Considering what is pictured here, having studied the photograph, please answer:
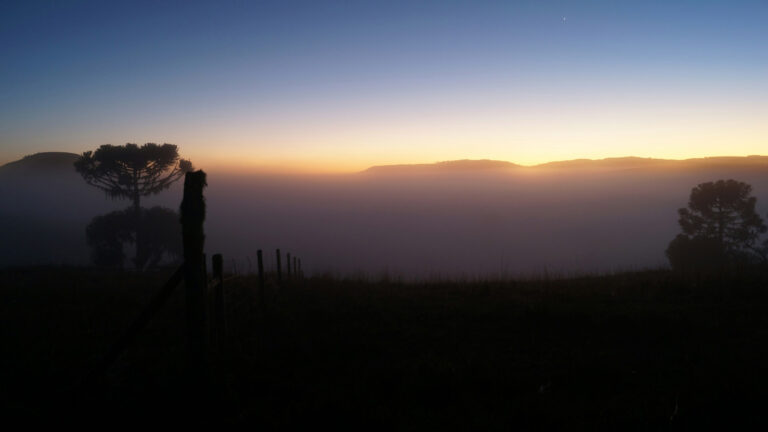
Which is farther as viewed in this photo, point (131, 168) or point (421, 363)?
point (131, 168)

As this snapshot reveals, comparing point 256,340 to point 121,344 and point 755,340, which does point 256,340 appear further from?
point 755,340

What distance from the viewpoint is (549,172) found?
172 m

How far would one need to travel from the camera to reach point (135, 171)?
116 feet

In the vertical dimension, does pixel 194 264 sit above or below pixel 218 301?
above

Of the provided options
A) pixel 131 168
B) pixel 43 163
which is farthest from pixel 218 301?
pixel 43 163

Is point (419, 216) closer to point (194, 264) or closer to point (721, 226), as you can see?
point (721, 226)

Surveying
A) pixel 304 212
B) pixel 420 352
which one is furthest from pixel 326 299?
pixel 304 212

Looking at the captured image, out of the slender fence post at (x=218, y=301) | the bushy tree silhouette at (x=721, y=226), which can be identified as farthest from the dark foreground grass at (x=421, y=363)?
the bushy tree silhouette at (x=721, y=226)

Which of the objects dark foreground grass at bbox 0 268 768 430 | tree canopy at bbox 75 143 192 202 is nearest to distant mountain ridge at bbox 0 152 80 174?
tree canopy at bbox 75 143 192 202

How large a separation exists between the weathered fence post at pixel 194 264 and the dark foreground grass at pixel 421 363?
318mm

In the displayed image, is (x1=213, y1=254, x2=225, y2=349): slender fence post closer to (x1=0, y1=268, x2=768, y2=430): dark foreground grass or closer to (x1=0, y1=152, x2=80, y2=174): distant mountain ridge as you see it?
(x1=0, y1=268, x2=768, y2=430): dark foreground grass

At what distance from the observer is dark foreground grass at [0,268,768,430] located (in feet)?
14.6

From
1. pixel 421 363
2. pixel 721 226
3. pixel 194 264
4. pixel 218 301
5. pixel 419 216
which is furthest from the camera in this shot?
pixel 419 216

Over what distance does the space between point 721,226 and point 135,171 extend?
4784 centimetres
